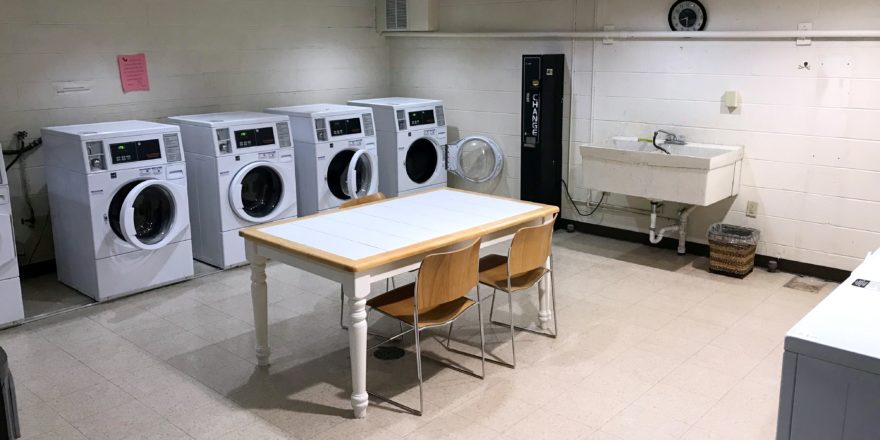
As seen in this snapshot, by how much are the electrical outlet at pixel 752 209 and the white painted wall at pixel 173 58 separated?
406 cm

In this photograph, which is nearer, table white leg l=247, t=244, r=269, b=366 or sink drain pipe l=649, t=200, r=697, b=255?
table white leg l=247, t=244, r=269, b=366

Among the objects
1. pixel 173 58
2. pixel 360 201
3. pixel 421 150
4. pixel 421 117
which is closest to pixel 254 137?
pixel 173 58

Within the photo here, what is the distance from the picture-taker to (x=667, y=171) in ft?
18.5

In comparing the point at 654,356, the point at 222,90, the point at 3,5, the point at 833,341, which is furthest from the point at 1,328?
the point at 833,341

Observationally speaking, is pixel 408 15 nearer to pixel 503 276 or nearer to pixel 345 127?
pixel 345 127

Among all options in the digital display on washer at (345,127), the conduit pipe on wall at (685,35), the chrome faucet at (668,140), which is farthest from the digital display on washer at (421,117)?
the chrome faucet at (668,140)

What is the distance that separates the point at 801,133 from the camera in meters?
5.55

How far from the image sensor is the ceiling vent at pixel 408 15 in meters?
7.64

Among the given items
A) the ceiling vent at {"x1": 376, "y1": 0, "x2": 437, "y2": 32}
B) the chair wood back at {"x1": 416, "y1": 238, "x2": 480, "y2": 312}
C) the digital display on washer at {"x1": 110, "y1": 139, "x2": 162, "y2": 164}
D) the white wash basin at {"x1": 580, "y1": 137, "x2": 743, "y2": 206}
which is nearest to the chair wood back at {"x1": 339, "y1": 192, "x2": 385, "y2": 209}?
the chair wood back at {"x1": 416, "y1": 238, "x2": 480, "y2": 312}

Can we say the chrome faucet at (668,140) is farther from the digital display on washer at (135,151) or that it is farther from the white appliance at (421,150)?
the digital display on washer at (135,151)

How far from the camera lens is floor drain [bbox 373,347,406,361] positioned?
14.2 ft

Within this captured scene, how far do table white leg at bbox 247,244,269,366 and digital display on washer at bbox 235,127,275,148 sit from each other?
6.77ft

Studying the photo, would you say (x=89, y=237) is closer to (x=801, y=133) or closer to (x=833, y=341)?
(x=833, y=341)

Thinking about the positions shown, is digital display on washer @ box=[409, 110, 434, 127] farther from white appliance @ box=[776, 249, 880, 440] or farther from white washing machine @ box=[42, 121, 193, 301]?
white appliance @ box=[776, 249, 880, 440]
